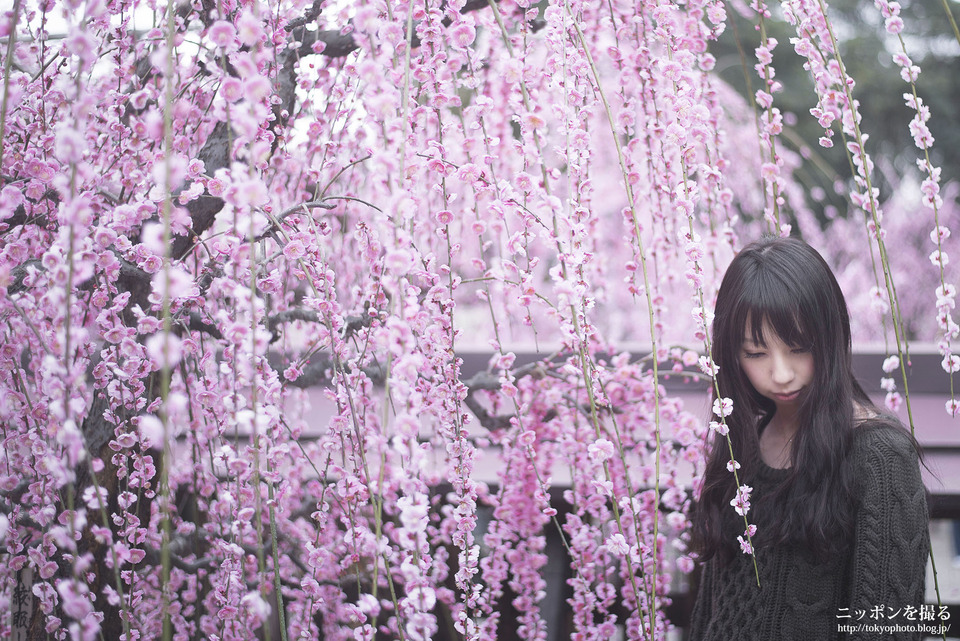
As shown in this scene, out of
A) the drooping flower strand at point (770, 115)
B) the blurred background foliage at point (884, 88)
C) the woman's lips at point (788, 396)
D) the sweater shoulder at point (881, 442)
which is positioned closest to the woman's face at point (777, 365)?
the woman's lips at point (788, 396)

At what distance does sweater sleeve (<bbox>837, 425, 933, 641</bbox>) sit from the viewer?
3.02 ft

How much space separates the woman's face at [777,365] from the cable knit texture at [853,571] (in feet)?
0.39

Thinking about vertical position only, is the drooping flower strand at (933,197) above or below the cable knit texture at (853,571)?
above

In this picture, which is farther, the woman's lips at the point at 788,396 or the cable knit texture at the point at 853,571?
the woman's lips at the point at 788,396

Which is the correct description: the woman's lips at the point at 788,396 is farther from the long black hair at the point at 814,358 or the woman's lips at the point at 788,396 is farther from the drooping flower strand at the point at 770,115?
the drooping flower strand at the point at 770,115

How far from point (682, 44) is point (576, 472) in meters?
0.82

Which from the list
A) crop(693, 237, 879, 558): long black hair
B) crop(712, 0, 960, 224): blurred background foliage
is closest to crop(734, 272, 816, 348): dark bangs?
crop(693, 237, 879, 558): long black hair

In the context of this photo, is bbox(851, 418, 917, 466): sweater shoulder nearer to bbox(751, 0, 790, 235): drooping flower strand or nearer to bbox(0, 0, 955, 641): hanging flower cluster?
bbox(0, 0, 955, 641): hanging flower cluster

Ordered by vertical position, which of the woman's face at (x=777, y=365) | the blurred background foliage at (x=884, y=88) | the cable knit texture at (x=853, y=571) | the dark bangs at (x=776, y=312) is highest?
the blurred background foliage at (x=884, y=88)

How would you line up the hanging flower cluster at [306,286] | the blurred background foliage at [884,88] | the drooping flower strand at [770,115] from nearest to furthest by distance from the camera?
the hanging flower cluster at [306,286] < the drooping flower strand at [770,115] < the blurred background foliage at [884,88]

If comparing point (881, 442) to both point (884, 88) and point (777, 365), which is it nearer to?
point (777, 365)

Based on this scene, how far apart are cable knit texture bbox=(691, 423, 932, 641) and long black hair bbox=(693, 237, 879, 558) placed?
0.03 metres

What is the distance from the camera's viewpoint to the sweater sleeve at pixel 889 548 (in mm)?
921

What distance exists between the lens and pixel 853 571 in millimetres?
963
